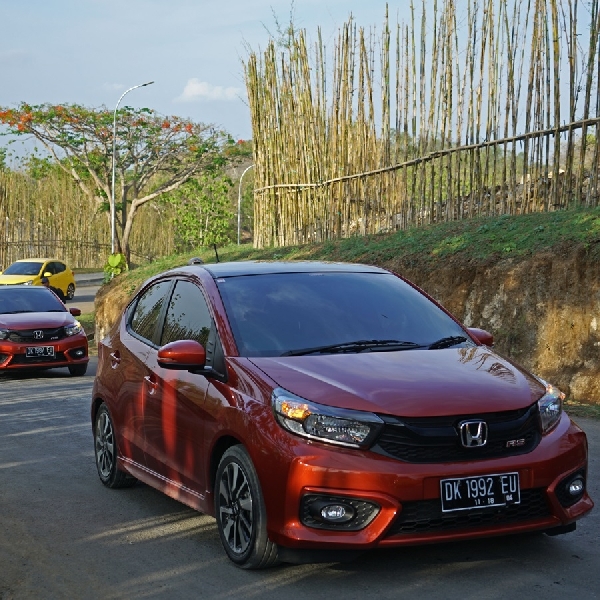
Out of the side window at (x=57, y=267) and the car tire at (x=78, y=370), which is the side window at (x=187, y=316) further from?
the side window at (x=57, y=267)

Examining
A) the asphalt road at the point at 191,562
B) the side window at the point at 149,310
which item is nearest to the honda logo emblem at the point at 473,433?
the asphalt road at the point at 191,562

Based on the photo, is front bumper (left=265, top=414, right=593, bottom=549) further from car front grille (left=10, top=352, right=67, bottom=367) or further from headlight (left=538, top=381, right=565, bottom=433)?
car front grille (left=10, top=352, right=67, bottom=367)

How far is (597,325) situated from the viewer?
39.8 feet

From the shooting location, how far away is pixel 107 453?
7914 millimetres

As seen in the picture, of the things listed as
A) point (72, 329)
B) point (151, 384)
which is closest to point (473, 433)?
point (151, 384)

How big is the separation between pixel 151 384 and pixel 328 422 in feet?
6.20

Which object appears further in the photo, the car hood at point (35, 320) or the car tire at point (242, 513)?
the car hood at point (35, 320)

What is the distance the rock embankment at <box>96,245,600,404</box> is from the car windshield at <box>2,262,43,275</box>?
95.3ft

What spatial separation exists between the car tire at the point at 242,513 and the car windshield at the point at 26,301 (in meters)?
13.0

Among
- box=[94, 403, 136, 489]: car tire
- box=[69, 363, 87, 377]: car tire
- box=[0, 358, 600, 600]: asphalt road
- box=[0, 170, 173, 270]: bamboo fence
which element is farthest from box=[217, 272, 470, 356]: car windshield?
box=[0, 170, 173, 270]: bamboo fence

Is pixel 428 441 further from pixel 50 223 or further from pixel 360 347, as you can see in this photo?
pixel 50 223

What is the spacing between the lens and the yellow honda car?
1623 inches

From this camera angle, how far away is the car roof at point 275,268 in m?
6.91

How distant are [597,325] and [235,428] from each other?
7359 millimetres
